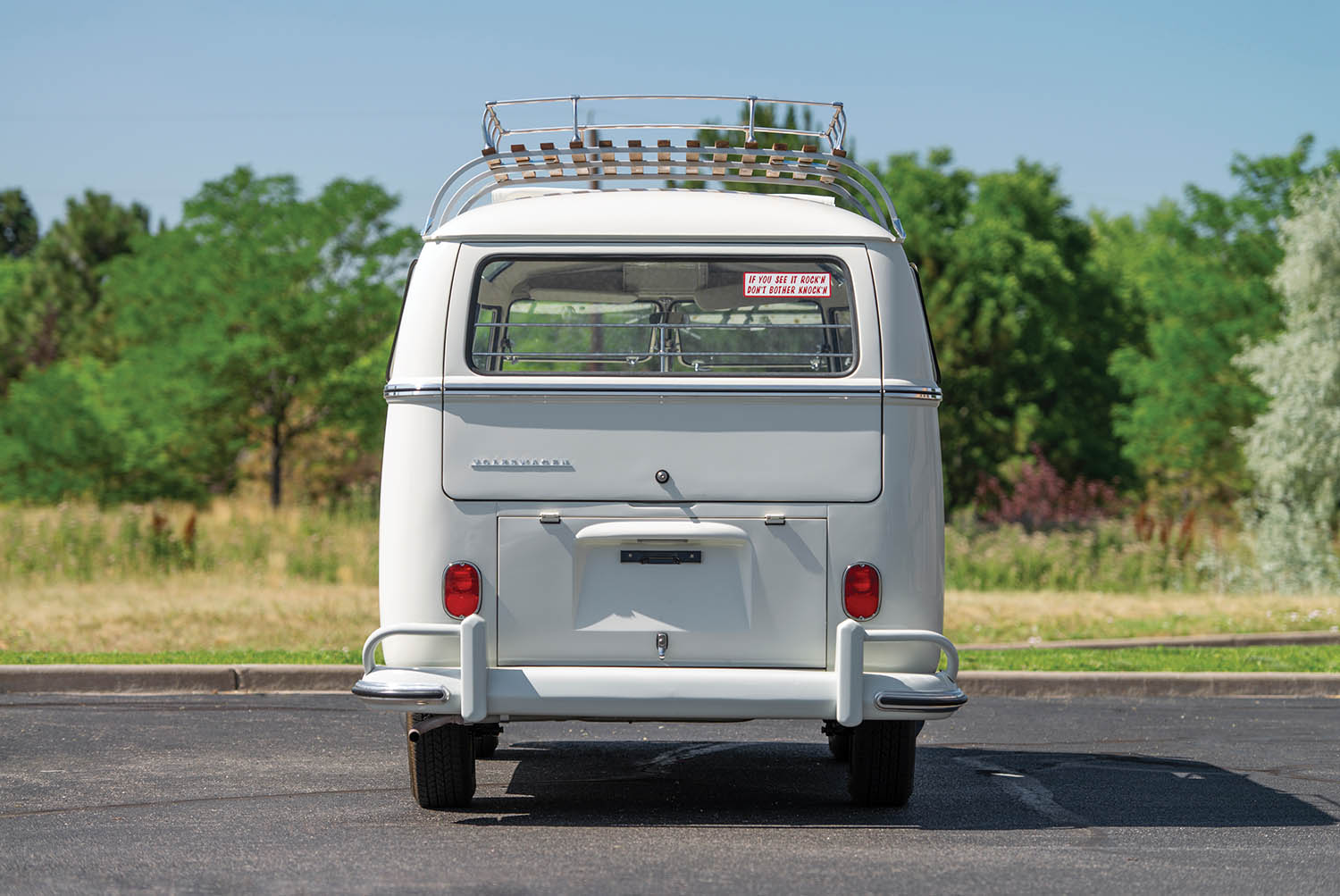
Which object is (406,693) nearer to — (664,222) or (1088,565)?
(664,222)

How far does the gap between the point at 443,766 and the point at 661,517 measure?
1.45 m

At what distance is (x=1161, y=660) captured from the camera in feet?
41.1

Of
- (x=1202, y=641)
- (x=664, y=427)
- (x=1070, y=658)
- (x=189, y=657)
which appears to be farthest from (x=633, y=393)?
(x=1202, y=641)

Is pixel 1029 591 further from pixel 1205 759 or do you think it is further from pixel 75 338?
pixel 75 338

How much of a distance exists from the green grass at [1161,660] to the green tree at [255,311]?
840 inches

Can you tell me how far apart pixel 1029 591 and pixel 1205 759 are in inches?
470

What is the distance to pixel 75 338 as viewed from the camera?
52219 millimetres

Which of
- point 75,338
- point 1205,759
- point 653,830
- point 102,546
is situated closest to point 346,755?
point 653,830

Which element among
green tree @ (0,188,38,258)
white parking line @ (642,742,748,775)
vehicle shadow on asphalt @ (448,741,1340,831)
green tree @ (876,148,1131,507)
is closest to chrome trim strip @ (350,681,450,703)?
vehicle shadow on asphalt @ (448,741,1340,831)

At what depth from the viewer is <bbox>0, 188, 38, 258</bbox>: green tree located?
289ft

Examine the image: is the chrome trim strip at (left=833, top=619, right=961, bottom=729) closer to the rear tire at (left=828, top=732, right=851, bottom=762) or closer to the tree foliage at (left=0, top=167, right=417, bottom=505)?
the rear tire at (left=828, top=732, right=851, bottom=762)

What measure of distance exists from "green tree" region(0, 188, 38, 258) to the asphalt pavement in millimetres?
85602

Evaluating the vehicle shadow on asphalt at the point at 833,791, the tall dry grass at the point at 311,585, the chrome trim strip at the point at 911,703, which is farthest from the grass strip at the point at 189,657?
the chrome trim strip at the point at 911,703

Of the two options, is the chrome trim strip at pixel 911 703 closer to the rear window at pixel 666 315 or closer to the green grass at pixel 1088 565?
the rear window at pixel 666 315
